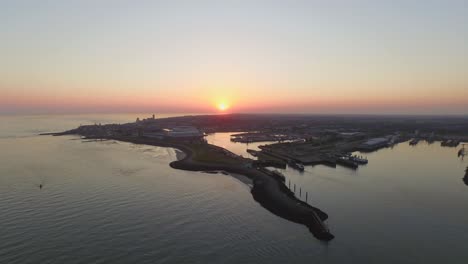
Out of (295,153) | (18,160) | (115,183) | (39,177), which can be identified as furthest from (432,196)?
(18,160)

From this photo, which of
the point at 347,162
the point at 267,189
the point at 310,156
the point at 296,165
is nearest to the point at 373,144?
the point at 310,156

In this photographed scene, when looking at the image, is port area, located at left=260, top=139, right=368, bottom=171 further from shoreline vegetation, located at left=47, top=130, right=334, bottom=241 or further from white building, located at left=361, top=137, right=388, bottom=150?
shoreline vegetation, located at left=47, top=130, right=334, bottom=241

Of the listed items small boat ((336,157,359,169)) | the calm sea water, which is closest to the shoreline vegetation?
the calm sea water

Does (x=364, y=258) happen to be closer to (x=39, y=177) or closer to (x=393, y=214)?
(x=393, y=214)

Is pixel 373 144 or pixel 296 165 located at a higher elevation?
pixel 296 165

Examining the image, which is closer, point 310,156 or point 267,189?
point 267,189

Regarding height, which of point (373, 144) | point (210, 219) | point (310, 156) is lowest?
point (373, 144)

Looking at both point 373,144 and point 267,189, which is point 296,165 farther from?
point 373,144

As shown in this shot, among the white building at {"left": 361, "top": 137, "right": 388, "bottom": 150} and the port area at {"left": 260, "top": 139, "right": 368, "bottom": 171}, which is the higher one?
the port area at {"left": 260, "top": 139, "right": 368, "bottom": 171}

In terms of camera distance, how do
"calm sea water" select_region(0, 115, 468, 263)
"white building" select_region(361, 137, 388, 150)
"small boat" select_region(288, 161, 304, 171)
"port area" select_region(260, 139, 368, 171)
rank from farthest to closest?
"white building" select_region(361, 137, 388, 150)
"port area" select_region(260, 139, 368, 171)
"small boat" select_region(288, 161, 304, 171)
"calm sea water" select_region(0, 115, 468, 263)
